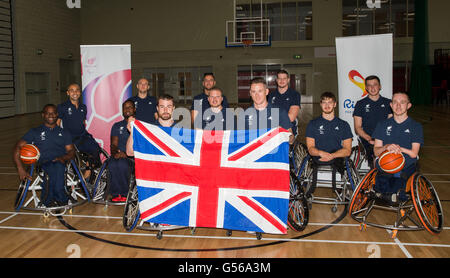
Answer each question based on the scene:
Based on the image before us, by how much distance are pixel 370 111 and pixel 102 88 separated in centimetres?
449

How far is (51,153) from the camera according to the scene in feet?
14.9

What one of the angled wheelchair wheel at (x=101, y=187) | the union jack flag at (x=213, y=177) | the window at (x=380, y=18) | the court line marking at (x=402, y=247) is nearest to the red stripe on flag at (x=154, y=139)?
the union jack flag at (x=213, y=177)

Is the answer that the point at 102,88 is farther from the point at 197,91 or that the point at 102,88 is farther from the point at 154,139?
the point at 197,91

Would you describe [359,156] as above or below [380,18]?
below

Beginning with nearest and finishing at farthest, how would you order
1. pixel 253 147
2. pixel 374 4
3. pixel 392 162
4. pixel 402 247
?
pixel 402 247, pixel 253 147, pixel 392 162, pixel 374 4

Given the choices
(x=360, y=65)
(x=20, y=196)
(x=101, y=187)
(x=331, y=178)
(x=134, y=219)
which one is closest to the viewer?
(x=134, y=219)

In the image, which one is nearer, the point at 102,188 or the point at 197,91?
the point at 102,188

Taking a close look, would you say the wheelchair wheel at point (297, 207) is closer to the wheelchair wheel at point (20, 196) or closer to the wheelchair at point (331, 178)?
the wheelchair at point (331, 178)

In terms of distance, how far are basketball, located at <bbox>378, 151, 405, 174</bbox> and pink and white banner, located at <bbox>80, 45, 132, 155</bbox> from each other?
4692mm

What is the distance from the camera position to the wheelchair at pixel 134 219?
12.4ft

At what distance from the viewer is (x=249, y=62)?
2211cm

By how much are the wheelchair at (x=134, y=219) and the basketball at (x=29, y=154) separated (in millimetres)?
1153

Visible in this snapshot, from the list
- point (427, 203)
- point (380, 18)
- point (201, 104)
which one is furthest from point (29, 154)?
point (380, 18)

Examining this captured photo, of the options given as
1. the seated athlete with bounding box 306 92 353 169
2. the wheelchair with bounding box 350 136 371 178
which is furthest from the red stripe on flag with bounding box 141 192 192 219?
the wheelchair with bounding box 350 136 371 178
